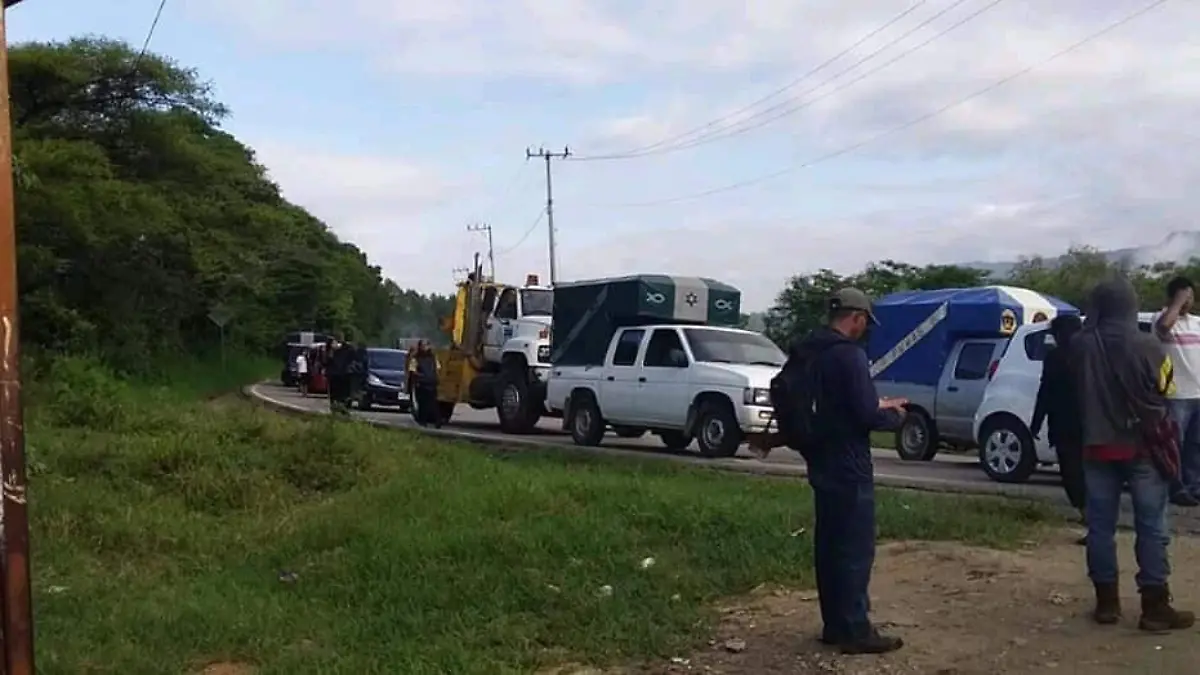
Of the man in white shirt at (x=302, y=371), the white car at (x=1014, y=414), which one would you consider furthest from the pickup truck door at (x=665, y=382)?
the man in white shirt at (x=302, y=371)

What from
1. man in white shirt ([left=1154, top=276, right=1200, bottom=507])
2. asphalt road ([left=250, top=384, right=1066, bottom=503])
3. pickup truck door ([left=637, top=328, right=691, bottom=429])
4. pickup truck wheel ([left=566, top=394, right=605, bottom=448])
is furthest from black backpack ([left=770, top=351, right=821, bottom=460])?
pickup truck wheel ([left=566, top=394, right=605, bottom=448])

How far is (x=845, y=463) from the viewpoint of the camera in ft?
21.8

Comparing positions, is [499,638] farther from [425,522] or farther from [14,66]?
[14,66]

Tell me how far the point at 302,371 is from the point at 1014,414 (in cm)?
3723

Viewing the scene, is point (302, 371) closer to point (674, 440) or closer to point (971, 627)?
point (674, 440)

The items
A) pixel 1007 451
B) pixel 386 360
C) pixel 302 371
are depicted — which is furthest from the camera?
pixel 302 371

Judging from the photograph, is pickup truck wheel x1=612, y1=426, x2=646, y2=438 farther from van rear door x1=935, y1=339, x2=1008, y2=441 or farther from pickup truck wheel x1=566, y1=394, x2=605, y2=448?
van rear door x1=935, y1=339, x2=1008, y2=441

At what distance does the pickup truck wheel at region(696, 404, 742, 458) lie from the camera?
17.4 meters

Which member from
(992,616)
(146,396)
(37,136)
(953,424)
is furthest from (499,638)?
(37,136)

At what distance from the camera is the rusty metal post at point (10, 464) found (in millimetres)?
4496

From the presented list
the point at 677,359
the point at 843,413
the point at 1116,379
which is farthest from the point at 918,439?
the point at 843,413

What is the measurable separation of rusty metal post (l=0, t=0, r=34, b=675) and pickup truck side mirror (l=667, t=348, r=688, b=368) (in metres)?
14.1

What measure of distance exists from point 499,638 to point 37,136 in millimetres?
29336

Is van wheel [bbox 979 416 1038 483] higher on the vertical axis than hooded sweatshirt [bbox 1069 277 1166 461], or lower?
lower
